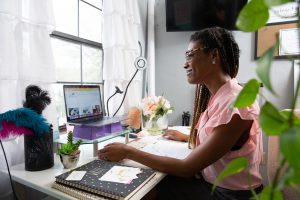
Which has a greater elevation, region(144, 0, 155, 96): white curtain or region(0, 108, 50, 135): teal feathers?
region(144, 0, 155, 96): white curtain

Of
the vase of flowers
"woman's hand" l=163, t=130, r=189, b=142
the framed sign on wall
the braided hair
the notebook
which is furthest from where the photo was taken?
the framed sign on wall

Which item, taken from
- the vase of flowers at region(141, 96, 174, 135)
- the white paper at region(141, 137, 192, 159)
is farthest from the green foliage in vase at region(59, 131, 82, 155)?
the vase of flowers at region(141, 96, 174, 135)

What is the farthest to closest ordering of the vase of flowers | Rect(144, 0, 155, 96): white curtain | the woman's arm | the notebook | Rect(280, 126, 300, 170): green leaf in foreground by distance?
Rect(144, 0, 155, 96): white curtain → the vase of flowers → the woman's arm → the notebook → Rect(280, 126, 300, 170): green leaf in foreground

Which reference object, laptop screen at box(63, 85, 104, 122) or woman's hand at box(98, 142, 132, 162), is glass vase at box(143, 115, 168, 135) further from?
woman's hand at box(98, 142, 132, 162)

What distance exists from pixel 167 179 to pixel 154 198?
0.12 metres

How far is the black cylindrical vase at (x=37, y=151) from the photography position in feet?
2.77

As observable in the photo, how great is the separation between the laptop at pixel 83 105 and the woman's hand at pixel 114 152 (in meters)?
0.19

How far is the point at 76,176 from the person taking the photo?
76 centimetres

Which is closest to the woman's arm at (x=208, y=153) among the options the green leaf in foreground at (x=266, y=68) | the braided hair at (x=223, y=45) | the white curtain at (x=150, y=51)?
the braided hair at (x=223, y=45)

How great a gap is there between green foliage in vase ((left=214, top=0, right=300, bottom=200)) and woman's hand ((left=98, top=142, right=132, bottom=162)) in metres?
0.68

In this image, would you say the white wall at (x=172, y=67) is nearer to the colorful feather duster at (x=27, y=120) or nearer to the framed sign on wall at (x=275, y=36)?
the framed sign on wall at (x=275, y=36)

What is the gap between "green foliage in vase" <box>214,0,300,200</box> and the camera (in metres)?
0.21

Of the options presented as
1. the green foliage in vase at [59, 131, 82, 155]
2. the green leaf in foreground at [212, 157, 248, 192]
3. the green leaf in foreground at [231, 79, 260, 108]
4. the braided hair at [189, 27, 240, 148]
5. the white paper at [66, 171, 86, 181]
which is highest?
the braided hair at [189, 27, 240, 148]

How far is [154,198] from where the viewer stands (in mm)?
1120
